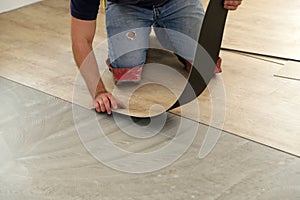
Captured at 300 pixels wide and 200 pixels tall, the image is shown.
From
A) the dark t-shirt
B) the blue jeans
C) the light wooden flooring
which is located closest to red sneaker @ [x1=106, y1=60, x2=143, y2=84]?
the blue jeans

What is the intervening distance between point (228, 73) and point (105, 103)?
0.54 meters

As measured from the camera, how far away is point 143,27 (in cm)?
196

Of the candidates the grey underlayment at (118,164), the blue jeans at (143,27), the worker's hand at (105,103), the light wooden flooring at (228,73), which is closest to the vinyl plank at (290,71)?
the light wooden flooring at (228,73)

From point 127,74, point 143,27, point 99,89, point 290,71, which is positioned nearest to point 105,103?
point 99,89

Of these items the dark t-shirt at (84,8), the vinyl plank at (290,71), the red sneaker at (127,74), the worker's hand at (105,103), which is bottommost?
the red sneaker at (127,74)

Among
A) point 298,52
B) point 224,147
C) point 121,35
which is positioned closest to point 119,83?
point 121,35

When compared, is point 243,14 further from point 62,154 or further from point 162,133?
point 62,154

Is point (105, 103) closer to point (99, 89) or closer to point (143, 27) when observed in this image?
point (99, 89)

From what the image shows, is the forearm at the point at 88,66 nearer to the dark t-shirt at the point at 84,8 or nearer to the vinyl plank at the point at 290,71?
the dark t-shirt at the point at 84,8

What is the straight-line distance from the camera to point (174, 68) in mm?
1988

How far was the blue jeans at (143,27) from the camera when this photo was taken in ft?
6.34

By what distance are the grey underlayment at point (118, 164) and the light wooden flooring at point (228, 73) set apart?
11cm

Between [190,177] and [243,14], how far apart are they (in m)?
1.41

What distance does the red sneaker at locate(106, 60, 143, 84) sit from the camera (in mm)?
1882
